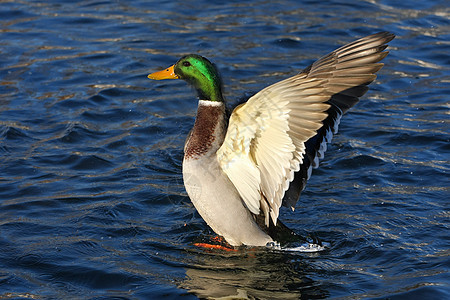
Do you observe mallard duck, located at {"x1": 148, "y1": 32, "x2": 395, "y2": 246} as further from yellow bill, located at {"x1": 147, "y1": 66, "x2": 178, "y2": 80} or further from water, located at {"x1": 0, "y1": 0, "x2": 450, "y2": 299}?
water, located at {"x1": 0, "y1": 0, "x2": 450, "y2": 299}

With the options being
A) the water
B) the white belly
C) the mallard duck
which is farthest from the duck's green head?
the water

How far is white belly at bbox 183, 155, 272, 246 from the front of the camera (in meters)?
5.12

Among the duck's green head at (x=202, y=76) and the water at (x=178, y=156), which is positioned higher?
the duck's green head at (x=202, y=76)

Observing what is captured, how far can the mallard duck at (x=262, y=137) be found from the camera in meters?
4.60

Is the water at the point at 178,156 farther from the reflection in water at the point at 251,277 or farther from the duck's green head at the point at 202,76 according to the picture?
the duck's green head at the point at 202,76

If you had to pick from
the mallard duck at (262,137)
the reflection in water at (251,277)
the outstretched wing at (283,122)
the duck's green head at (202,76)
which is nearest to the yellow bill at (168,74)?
the mallard duck at (262,137)

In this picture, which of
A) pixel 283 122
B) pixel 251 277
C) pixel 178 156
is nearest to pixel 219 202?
pixel 251 277

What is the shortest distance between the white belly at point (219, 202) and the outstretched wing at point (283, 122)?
0.07 meters

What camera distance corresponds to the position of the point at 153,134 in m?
7.66

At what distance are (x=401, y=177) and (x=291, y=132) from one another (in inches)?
95.4

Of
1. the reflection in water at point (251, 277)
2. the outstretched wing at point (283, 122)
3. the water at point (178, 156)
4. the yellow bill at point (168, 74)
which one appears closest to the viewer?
the outstretched wing at point (283, 122)

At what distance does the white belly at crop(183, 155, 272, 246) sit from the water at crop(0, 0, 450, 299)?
0.55 feet

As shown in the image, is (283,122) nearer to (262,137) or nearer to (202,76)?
(262,137)

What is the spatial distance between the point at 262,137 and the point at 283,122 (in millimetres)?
192
